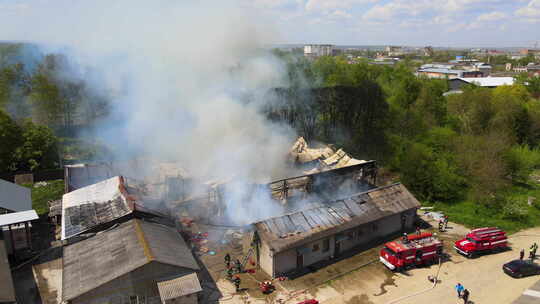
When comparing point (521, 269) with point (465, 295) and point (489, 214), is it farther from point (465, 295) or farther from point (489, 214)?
point (489, 214)

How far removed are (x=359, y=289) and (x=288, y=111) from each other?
16615 mm

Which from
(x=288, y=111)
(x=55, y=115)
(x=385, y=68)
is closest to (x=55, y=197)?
(x=55, y=115)

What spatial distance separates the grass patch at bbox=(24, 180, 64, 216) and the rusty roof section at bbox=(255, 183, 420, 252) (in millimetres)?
13893

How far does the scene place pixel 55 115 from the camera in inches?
1318

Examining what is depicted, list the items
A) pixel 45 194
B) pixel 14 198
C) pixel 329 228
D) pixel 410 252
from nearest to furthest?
pixel 410 252, pixel 329 228, pixel 14 198, pixel 45 194

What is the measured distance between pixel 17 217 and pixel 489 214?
24841 mm

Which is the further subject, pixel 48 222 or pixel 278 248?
pixel 48 222

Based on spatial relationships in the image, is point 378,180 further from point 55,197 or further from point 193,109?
point 55,197

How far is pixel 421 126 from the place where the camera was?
100ft

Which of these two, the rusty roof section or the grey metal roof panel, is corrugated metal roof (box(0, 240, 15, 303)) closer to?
the grey metal roof panel

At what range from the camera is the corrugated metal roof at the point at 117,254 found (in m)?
11.9

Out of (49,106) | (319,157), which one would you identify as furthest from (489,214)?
(49,106)

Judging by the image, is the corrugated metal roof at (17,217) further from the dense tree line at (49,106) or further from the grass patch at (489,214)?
the grass patch at (489,214)

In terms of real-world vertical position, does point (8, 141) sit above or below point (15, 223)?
above
